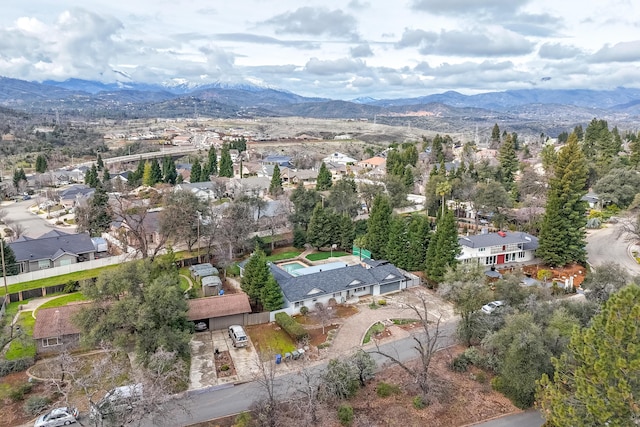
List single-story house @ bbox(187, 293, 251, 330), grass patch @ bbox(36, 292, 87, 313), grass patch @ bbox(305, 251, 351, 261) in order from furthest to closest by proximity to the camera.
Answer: grass patch @ bbox(305, 251, 351, 261)
grass patch @ bbox(36, 292, 87, 313)
single-story house @ bbox(187, 293, 251, 330)

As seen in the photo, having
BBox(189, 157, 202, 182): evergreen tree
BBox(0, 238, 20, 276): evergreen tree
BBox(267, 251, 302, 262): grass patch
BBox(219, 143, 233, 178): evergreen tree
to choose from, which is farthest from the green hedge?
BBox(219, 143, 233, 178): evergreen tree

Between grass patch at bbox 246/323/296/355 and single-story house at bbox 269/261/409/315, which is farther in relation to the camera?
single-story house at bbox 269/261/409/315

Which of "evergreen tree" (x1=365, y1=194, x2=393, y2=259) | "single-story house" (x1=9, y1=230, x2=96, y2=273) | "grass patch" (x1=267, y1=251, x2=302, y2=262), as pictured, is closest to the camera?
"single-story house" (x1=9, y1=230, x2=96, y2=273)

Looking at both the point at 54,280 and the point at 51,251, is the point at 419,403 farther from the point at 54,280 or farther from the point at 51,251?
the point at 51,251

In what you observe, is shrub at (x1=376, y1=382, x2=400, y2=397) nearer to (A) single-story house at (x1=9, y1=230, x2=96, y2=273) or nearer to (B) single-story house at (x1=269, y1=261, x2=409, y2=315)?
(B) single-story house at (x1=269, y1=261, x2=409, y2=315)

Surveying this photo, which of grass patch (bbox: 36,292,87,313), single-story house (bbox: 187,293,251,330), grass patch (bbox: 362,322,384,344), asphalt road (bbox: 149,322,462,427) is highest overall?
single-story house (bbox: 187,293,251,330)

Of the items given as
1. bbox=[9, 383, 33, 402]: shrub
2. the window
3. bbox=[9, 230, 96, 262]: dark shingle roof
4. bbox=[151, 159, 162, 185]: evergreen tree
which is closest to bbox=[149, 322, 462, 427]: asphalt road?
bbox=[9, 383, 33, 402]: shrub

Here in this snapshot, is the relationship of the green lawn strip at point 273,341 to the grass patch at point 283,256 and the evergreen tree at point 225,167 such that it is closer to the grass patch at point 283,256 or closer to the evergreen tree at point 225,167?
the grass patch at point 283,256

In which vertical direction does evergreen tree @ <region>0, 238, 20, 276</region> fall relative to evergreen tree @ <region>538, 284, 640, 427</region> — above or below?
below
